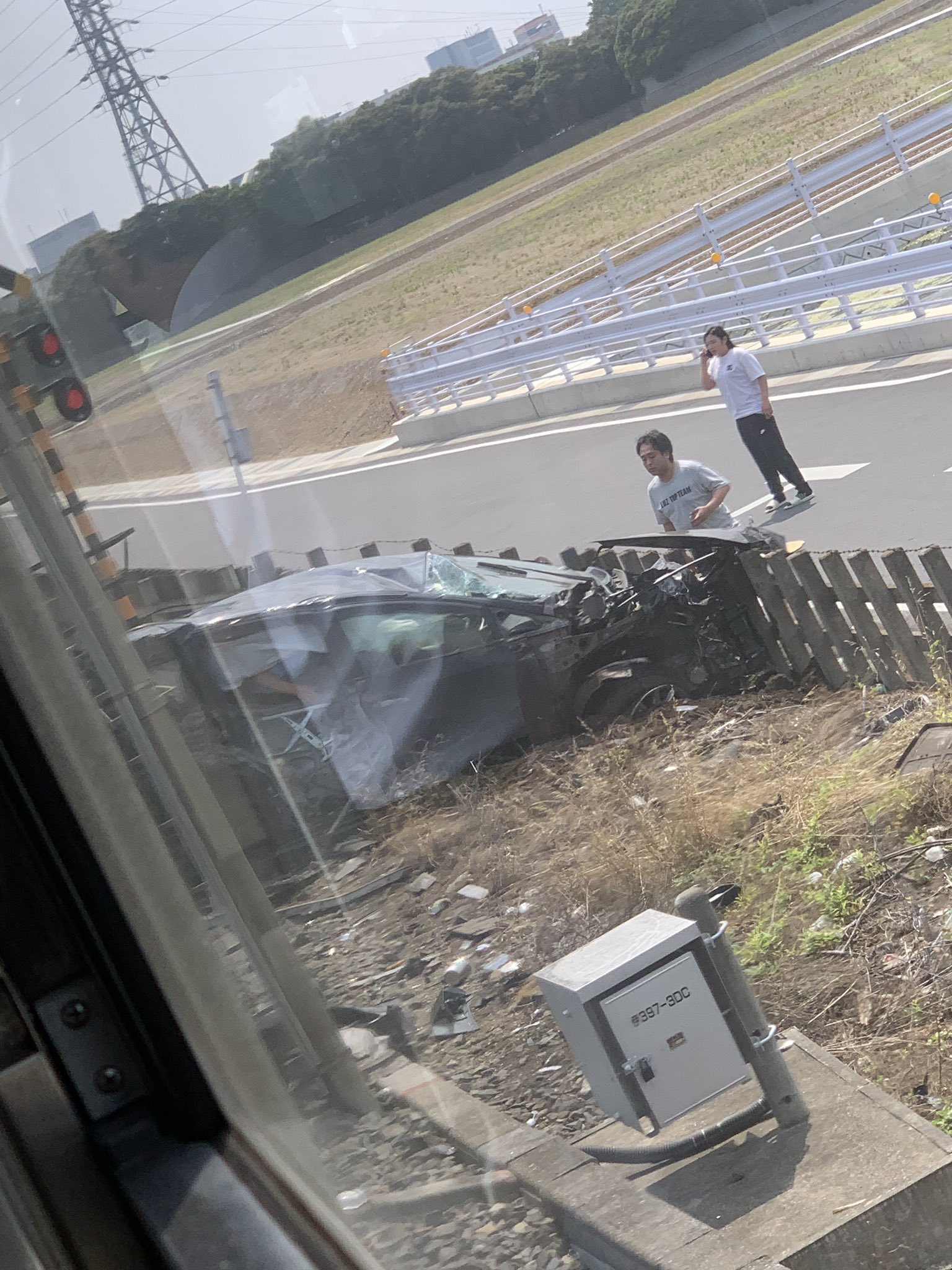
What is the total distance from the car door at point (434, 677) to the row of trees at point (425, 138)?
37.3 inches

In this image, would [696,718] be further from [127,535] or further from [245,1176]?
[245,1176]

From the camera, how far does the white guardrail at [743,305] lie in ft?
14.9

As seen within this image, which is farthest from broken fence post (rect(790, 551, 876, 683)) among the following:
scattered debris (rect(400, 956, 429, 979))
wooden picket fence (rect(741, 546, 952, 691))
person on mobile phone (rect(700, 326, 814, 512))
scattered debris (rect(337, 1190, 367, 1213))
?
scattered debris (rect(337, 1190, 367, 1213))

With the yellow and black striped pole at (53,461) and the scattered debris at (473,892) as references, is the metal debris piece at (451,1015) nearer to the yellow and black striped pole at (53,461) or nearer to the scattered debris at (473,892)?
the scattered debris at (473,892)

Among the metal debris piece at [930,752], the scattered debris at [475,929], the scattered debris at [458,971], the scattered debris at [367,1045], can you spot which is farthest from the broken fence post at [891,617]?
the scattered debris at [367,1045]

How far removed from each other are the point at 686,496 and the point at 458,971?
2438 mm

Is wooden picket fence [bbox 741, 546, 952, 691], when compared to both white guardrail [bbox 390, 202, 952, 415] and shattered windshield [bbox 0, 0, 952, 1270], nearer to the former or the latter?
shattered windshield [bbox 0, 0, 952, 1270]

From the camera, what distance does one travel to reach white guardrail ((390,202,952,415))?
179 inches

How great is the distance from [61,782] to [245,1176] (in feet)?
1.06

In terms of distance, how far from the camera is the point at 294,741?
1812mm

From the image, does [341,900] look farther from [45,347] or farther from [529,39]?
[529,39]

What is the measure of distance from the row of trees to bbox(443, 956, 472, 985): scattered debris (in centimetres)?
112

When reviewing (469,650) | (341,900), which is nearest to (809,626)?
(469,650)

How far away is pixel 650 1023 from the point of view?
1527mm
